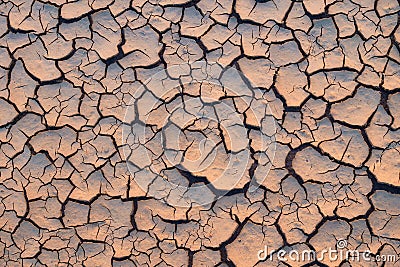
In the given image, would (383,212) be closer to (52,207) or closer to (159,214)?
(159,214)

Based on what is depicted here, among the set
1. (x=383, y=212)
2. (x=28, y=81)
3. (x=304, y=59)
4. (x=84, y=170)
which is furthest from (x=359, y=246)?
(x=28, y=81)

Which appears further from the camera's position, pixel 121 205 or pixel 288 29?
pixel 288 29

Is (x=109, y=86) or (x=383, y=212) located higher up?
(x=109, y=86)

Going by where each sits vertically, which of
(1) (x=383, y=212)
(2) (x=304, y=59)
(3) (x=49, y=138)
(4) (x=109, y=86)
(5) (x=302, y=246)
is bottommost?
(5) (x=302, y=246)

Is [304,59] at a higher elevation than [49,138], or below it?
higher

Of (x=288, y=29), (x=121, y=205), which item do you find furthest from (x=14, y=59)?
(x=288, y=29)

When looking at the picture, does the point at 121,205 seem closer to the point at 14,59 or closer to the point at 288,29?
the point at 14,59
